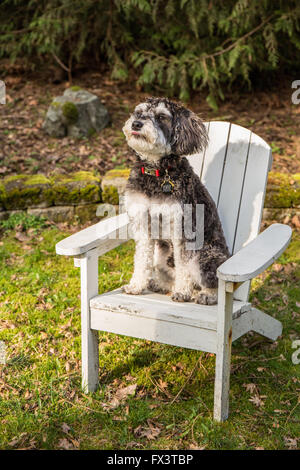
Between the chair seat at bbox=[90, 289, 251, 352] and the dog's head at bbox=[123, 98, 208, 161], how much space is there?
792mm

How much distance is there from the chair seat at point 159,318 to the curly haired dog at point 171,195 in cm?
12

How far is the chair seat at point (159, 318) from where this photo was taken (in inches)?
102

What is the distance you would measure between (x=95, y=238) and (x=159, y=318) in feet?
1.86

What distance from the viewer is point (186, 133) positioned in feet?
8.81

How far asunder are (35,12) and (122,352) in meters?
5.35

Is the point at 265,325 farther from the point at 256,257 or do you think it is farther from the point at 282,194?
the point at 282,194

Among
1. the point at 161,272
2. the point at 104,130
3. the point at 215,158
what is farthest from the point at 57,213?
the point at 161,272

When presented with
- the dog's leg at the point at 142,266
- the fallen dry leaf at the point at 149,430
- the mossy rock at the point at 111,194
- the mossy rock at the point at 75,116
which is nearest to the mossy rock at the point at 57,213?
the mossy rock at the point at 111,194

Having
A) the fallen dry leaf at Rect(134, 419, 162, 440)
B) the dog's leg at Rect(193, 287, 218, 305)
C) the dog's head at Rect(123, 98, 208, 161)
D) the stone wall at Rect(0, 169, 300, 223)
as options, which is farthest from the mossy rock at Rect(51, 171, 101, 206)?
the fallen dry leaf at Rect(134, 419, 162, 440)

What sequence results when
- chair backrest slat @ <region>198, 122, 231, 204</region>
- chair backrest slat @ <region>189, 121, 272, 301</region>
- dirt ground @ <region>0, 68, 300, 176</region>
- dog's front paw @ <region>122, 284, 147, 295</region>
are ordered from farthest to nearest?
1. dirt ground @ <region>0, 68, 300, 176</region>
2. chair backrest slat @ <region>198, 122, 231, 204</region>
3. chair backrest slat @ <region>189, 121, 272, 301</region>
4. dog's front paw @ <region>122, 284, 147, 295</region>

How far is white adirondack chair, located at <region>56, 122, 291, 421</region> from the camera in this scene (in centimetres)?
254

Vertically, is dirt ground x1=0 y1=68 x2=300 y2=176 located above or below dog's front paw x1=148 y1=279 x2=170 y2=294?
above

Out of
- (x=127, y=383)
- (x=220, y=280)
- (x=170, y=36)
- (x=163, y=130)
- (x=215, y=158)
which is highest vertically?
(x=170, y=36)

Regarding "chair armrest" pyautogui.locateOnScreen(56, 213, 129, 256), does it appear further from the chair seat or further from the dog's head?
the dog's head
